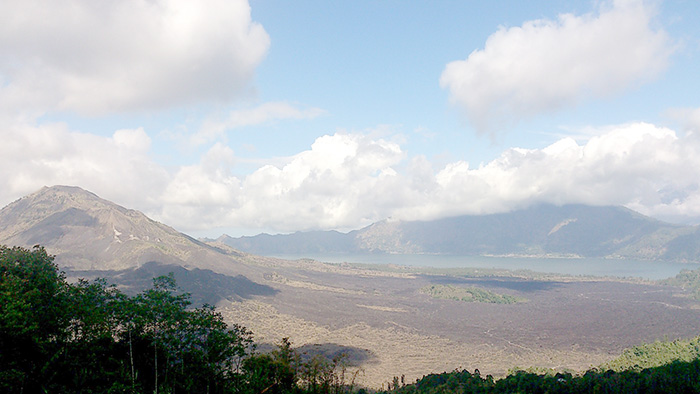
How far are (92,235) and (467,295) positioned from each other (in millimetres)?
98949

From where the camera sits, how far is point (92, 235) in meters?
104

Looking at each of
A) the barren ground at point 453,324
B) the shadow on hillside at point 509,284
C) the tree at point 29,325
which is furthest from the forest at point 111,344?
the shadow on hillside at point 509,284

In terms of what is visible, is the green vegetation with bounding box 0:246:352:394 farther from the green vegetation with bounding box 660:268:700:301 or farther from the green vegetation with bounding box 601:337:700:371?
the green vegetation with bounding box 660:268:700:301

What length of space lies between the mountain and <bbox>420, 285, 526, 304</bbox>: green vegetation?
→ 185 ft

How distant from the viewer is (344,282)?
120125 mm

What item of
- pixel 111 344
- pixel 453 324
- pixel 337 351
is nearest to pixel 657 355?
Answer: pixel 453 324

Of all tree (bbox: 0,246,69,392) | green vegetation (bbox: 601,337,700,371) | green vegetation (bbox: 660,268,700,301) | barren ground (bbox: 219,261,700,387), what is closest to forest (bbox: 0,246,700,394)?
tree (bbox: 0,246,69,392)

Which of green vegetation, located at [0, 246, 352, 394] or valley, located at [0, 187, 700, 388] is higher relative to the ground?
green vegetation, located at [0, 246, 352, 394]

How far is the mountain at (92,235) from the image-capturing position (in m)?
93.8

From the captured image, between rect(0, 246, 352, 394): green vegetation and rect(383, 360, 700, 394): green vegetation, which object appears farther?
rect(383, 360, 700, 394): green vegetation

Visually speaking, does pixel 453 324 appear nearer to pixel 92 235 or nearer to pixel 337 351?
pixel 337 351

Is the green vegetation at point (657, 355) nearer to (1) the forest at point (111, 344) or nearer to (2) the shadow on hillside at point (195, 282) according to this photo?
(1) the forest at point (111, 344)

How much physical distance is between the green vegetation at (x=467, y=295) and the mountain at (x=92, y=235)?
5626 cm

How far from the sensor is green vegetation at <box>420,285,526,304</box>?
99562mm
